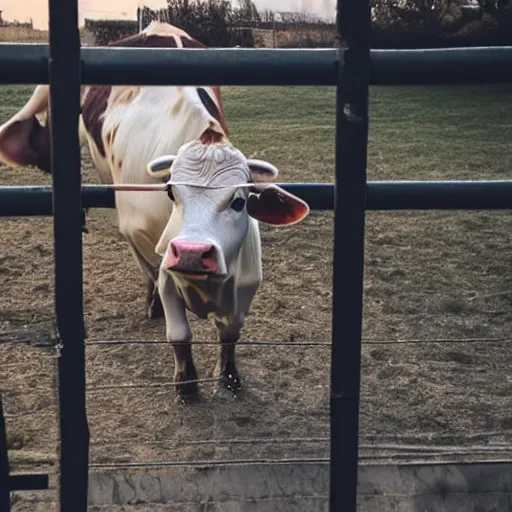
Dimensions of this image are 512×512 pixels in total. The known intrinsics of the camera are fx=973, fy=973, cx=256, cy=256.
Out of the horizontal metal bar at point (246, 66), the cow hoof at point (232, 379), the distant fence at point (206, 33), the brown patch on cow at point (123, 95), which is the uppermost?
the distant fence at point (206, 33)

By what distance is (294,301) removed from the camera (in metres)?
4.80

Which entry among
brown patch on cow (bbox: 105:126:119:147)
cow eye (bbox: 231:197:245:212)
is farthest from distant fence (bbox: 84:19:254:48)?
cow eye (bbox: 231:197:245:212)

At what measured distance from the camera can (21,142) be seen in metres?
2.31

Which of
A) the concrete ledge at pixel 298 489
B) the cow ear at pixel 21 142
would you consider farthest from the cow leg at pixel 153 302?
the concrete ledge at pixel 298 489

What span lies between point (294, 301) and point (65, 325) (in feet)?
11.8

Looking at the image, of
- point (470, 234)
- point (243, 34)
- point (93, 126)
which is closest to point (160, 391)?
point (93, 126)

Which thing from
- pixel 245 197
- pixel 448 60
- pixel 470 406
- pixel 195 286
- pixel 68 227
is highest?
pixel 448 60

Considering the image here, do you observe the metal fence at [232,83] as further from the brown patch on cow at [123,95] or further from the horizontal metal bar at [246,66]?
the brown patch on cow at [123,95]

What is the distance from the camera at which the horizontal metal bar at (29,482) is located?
1.37 metres

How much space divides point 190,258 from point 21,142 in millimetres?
713

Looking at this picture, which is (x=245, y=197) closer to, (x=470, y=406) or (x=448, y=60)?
(x=470, y=406)

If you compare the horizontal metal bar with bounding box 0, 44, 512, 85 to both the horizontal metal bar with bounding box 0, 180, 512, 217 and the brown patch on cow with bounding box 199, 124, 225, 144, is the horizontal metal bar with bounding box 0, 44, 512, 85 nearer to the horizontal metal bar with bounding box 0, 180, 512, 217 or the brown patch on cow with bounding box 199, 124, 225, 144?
the horizontal metal bar with bounding box 0, 180, 512, 217

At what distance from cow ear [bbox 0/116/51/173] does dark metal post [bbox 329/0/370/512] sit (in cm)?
116

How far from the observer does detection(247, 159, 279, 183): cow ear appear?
333 centimetres
